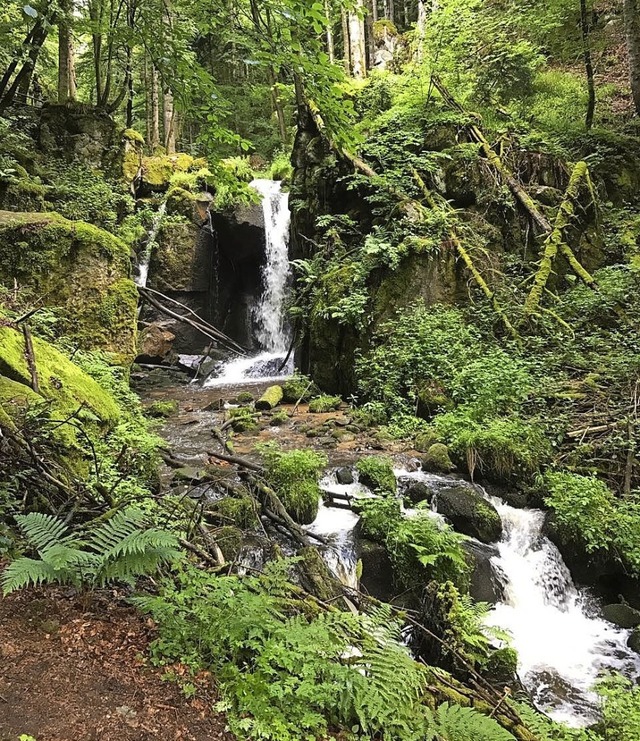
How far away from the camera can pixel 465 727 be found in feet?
9.48

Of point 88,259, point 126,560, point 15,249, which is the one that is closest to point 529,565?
point 126,560

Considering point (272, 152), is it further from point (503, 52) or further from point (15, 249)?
point (15, 249)

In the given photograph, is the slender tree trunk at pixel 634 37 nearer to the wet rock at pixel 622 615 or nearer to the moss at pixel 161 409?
the wet rock at pixel 622 615

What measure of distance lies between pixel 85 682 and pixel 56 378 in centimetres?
410

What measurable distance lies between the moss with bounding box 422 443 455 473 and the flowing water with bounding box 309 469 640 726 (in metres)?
0.57

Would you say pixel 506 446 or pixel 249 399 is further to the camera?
pixel 249 399

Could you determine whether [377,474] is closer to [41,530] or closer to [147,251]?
[41,530]

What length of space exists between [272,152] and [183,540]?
993 inches

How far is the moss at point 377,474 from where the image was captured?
23.4 feet

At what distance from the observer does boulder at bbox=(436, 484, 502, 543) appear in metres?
6.57

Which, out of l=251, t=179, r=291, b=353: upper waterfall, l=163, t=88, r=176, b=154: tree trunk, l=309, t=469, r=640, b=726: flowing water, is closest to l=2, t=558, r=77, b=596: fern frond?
l=309, t=469, r=640, b=726: flowing water

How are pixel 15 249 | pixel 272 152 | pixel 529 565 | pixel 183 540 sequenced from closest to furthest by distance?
pixel 183 540
pixel 529 565
pixel 15 249
pixel 272 152

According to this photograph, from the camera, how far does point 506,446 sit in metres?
7.57

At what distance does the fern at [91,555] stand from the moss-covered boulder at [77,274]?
6133 millimetres
